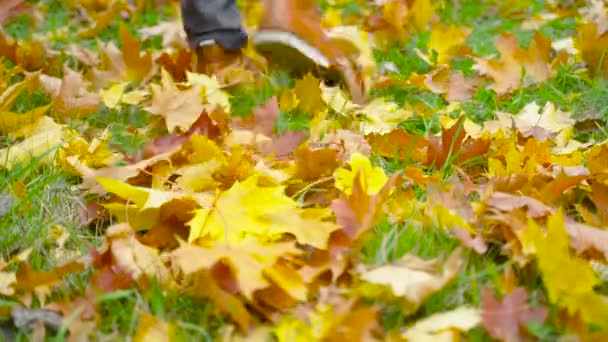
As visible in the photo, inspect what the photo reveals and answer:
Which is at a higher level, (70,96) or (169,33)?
(70,96)

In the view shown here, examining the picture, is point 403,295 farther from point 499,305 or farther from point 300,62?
point 300,62

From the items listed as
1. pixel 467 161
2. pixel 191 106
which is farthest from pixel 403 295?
pixel 191 106

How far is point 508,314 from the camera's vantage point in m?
1.06

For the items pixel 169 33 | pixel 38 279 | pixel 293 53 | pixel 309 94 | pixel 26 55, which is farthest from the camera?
pixel 169 33

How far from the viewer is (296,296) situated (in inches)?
43.7

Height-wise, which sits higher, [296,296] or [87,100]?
[296,296]

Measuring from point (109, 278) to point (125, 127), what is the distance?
789 mm

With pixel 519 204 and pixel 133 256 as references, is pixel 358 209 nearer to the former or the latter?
pixel 519 204

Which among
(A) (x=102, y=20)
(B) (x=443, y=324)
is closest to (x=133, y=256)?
(B) (x=443, y=324)

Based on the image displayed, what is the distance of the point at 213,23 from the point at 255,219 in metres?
0.98

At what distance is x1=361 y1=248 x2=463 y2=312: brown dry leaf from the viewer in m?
1.09

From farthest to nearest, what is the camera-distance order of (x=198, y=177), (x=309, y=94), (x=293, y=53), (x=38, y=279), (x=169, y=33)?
(x=169, y=33), (x=293, y=53), (x=309, y=94), (x=198, y=177), (x=38, y=279)

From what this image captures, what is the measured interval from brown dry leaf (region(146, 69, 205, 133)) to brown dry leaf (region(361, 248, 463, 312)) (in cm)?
70

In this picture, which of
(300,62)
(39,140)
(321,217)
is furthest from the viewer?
(300,62)
